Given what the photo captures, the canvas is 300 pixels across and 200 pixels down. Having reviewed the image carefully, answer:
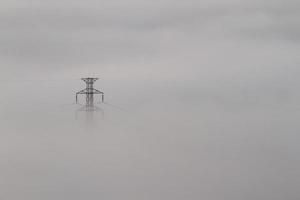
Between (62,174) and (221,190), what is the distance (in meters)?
5.56

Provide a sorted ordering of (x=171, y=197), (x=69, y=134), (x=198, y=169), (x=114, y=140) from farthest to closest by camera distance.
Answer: (x=69, y=134)
(x=114, y=140)
(x=198, y=169)
(x=171, y=197)

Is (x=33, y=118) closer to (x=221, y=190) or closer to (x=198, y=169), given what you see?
(x=198, y=169)

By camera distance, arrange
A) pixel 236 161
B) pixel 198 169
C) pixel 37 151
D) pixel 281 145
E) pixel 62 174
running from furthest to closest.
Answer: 1. pixel 281 145
2. pixel 37 151
3. pixel 236 161
4. pixel 198 169
5. pixel 62 174

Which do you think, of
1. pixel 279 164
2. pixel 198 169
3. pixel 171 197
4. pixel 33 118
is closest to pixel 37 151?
pixel 198 169

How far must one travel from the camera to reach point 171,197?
13.1 meters

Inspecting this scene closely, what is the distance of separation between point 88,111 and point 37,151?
17.8 meters

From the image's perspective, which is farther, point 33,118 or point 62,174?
point 33,118

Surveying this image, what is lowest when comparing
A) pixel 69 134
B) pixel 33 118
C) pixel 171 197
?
pixel 171 197

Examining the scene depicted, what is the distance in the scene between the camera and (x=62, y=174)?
51.0 feet

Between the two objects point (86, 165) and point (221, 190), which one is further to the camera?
point (86, 165)

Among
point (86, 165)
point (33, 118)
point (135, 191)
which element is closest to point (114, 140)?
point (86, 165)

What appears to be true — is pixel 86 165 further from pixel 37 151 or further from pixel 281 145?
pixel 281 145

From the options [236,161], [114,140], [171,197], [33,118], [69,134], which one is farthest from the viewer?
[33,118]

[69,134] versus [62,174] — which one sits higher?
[69,134]
